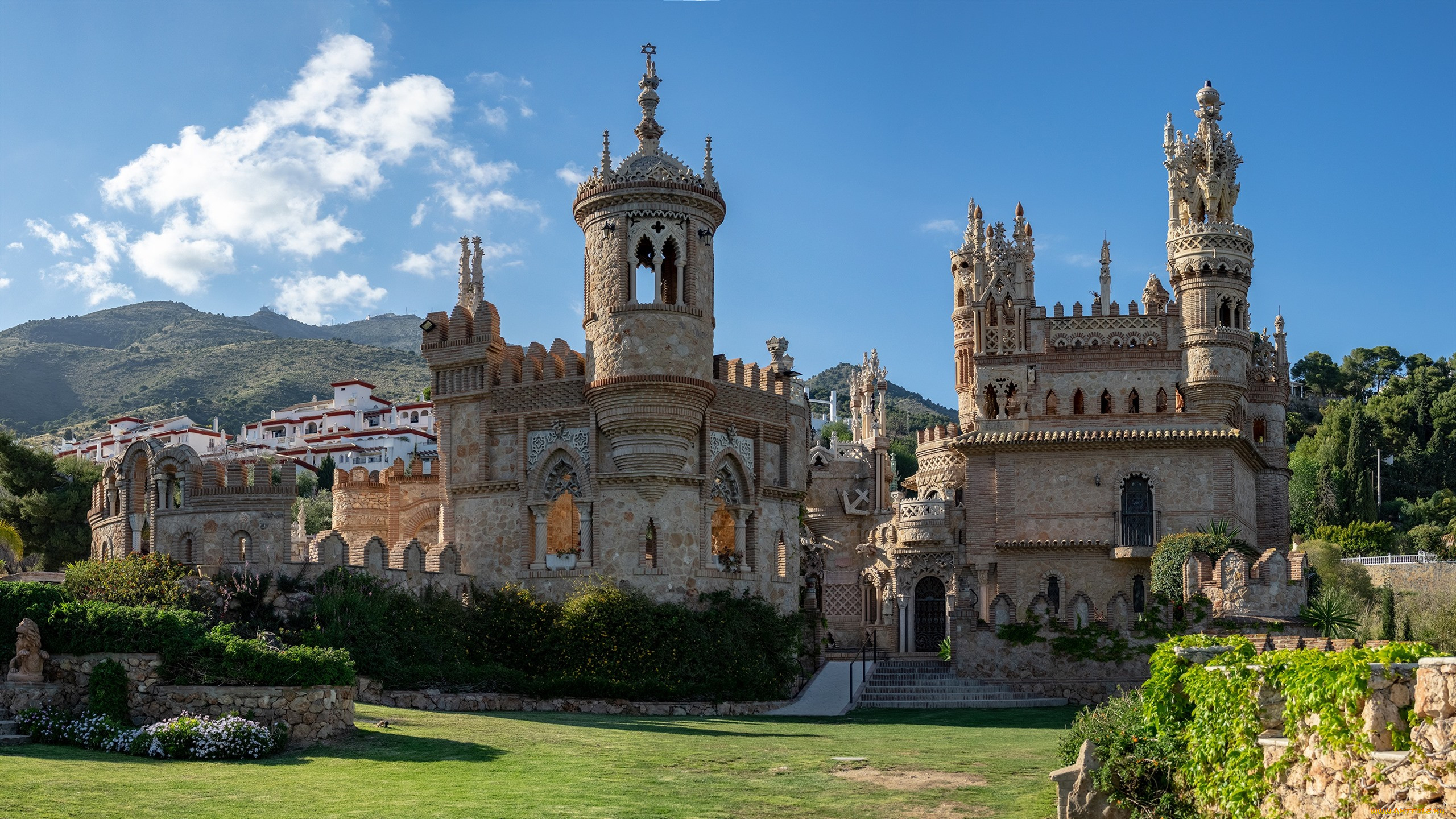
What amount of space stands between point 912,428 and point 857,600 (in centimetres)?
9850

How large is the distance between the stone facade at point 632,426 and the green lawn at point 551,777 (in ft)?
28.9

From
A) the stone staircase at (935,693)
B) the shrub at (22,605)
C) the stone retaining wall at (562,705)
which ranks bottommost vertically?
the stone staircase at (935,693)

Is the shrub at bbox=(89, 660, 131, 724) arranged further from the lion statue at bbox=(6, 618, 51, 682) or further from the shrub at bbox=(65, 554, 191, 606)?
the shrub at bbox=(65, 554, 191, 606)

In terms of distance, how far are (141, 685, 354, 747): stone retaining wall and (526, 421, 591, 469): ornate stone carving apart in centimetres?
1311

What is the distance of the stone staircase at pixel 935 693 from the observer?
3712cm

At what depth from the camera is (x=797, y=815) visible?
18.0 m

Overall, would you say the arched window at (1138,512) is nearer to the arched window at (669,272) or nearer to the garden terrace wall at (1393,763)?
the arched window at (669,272)

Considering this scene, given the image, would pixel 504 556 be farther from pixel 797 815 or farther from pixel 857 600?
pixel 857 600

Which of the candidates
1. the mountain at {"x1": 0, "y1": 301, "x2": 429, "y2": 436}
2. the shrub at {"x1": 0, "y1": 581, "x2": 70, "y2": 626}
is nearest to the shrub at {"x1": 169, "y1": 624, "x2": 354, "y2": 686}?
the shrub at {"x1": 0, "y1": 581, "x2": 70, "y2": 626}

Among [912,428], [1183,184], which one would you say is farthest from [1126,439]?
[912,428]

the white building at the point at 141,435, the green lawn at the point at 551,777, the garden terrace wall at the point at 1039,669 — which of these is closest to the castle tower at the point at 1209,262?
the garden terrace wall at the point at 1039,669

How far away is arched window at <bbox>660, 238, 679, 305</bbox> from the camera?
118ft

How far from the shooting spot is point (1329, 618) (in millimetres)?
37781

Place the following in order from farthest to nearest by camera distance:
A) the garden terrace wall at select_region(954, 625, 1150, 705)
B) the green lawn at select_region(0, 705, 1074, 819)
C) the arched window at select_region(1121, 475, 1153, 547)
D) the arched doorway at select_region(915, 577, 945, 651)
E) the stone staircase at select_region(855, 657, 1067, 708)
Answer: the arched doorway at select_region(915, 577, 945, 651) < the arched window at select_region(1121, 475, 1153, 547) < the garden terrace wall at select_region(954, 625, 1150, 705) < the stone staircase at select_region(855, 657, 1067, 708) < the green lawn at select_region(0, 705, 1074, 819)
